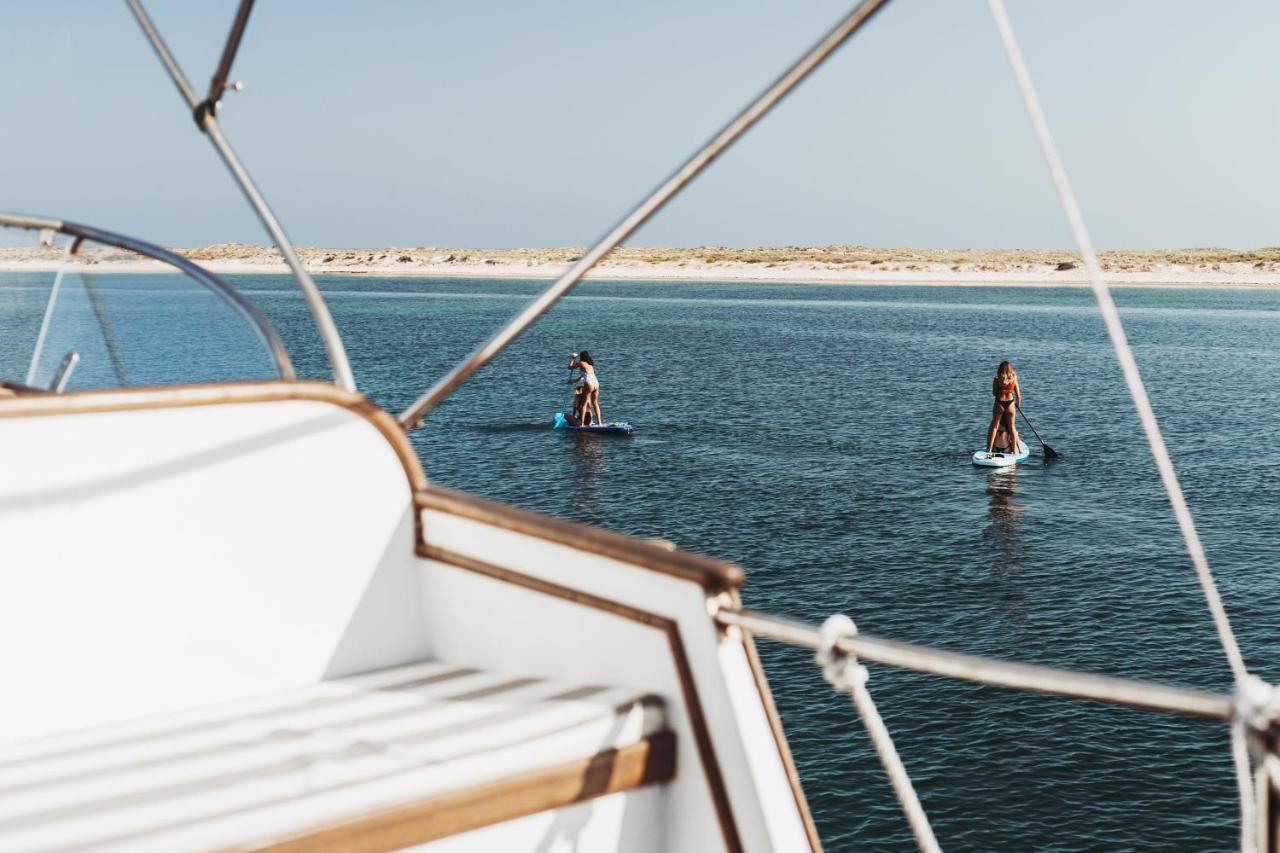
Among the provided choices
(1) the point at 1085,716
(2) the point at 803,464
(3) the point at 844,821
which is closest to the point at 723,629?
(3) the point at 844,821

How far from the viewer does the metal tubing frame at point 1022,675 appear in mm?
2039

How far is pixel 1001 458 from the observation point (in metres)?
26.9

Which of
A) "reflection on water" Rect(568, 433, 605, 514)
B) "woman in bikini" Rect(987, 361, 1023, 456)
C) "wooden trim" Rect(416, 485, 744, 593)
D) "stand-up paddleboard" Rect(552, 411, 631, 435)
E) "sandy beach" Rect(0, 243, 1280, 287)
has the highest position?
"sandy beach" Rect(0, 243, 1280, 287)

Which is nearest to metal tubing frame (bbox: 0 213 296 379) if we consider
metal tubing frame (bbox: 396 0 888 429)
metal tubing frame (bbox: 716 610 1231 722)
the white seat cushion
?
metal tubing frame (bbox: 396 0 888 429)

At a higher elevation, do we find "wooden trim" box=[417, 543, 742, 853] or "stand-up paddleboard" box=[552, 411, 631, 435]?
"wooden trim" box=[417, 543, 742, 853]

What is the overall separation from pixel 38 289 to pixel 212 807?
3.22m

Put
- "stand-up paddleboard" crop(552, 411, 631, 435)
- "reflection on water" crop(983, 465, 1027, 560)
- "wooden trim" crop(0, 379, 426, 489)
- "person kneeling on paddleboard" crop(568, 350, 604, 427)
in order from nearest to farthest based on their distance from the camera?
1. "wooden trim" crop(0, 379, 426, 489)
2. "reflection on water" crop(983, 465, 1027, 560)
3. "person kneeling on paddleboard" crop(568, 350, 604, 427)
4. "stand-up paddleboard" crop(552, 411, 631, 435)

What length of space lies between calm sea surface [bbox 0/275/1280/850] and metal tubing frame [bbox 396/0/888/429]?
1.56 m

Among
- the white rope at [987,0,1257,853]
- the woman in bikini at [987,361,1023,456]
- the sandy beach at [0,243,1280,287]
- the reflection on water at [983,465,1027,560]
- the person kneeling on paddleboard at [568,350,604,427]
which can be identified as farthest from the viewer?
the sandy beach at [0,243,1280,287]

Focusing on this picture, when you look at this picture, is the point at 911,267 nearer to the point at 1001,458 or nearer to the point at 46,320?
the point at 1001,458

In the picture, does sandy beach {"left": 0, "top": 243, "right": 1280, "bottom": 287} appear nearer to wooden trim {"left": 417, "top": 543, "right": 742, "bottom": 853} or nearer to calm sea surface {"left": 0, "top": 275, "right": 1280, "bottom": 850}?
calm sea surface {"left": 0, "top": 275, "right": 1280, "bottom": 850}

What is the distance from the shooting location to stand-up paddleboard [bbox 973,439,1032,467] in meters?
26.9

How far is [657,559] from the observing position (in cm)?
335

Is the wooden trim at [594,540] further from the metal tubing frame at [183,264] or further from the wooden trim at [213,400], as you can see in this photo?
the metal tubing frame at [183,264]
